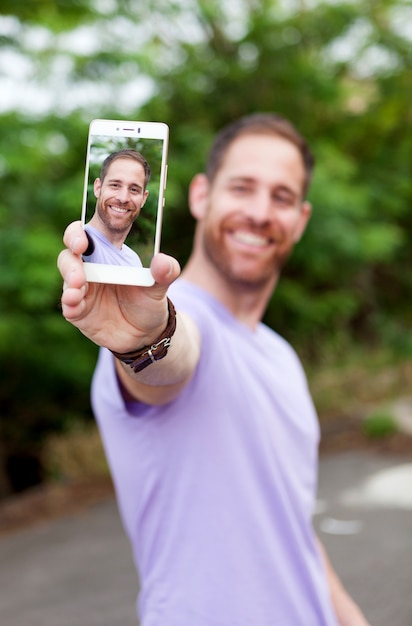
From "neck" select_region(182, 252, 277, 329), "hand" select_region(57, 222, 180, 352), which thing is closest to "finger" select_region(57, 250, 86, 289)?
"hand" select_region(57, 222, 180, 352)

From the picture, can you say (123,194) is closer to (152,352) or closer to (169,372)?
(152,352)

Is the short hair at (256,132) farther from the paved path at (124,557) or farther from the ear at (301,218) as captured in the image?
the paved path at (124,557)

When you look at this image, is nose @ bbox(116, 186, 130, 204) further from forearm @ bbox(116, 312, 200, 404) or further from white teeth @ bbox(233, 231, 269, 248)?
white teeth @ bbox(233, 231, 269, 248)

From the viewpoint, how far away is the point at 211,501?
1485mm

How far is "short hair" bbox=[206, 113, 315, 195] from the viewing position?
200 cm

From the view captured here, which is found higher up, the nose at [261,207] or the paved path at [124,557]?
the nose at [261,207]

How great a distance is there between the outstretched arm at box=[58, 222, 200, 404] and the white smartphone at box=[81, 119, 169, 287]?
0.09 ft

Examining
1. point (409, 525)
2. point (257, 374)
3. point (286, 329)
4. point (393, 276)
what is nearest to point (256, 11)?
point (286, 329)

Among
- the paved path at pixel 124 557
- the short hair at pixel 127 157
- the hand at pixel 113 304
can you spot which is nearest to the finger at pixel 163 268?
the hand at pixel 113 304

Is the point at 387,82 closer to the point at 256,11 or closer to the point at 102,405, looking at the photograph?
the point at 256,11

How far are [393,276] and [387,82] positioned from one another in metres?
3.59

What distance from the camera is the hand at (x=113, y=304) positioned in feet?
3.04

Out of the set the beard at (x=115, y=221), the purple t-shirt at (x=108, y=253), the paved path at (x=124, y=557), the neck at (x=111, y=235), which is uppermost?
the beard at (x=115, y=221)

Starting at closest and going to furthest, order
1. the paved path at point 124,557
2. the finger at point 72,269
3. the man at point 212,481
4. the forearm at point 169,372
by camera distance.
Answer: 1. the finger at point 72,269
2. the forearm at point 169,372
3. the man at point 212,481
4. the paved path at point 124,557
